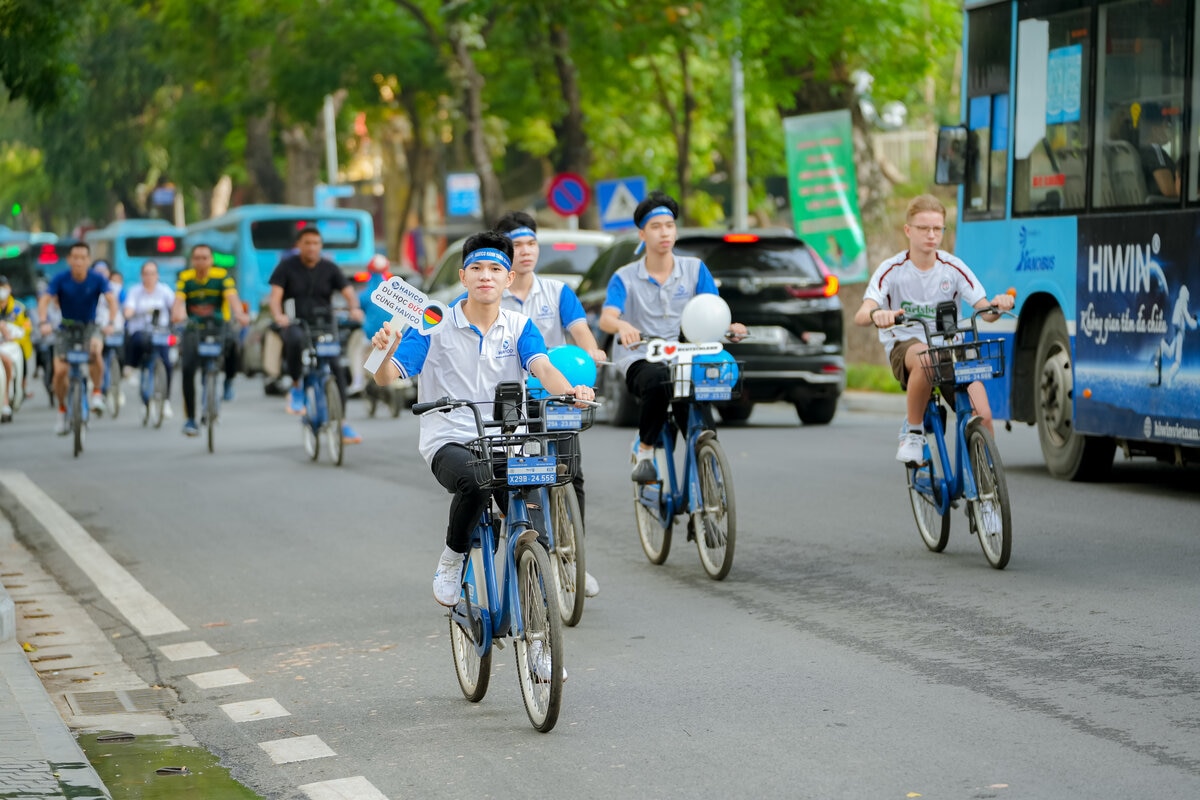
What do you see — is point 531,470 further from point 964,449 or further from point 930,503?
point 930,503

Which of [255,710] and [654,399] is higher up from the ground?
[654,399]

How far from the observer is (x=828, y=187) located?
24.4 m

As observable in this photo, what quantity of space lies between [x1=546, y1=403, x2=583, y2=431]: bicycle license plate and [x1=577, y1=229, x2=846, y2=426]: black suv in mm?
10943

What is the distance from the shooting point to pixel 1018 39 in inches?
520

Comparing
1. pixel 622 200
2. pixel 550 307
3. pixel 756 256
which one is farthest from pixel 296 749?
pixel 622 200

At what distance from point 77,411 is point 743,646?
1140cm

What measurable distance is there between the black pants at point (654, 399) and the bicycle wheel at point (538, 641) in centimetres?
311

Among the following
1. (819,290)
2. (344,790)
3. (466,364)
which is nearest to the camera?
(344,790)

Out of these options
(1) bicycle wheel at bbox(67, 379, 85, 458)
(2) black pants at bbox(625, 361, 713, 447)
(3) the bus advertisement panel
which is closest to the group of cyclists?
(1) bicycle wheel at bbox(67, 379, 85, 458)

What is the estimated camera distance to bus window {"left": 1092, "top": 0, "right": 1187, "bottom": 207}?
11273 mm

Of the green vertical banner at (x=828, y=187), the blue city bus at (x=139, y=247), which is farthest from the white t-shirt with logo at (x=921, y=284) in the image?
the blue city bus at (x=139, y=247)

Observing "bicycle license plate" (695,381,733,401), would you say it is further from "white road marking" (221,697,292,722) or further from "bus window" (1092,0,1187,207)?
"bus window" (1092,0,1187,207)

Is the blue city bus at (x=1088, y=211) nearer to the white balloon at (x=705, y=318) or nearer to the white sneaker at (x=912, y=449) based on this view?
the white sneaker at (x=912, y=449)

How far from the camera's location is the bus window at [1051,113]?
40.4 ft
